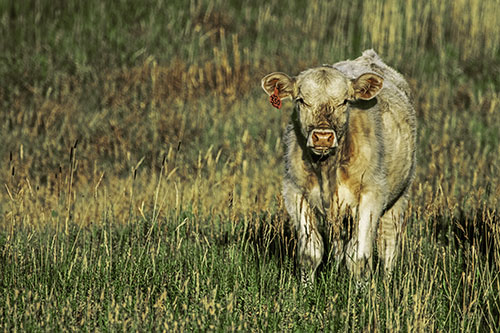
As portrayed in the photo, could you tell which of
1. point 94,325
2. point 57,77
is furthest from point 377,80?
point 57,77

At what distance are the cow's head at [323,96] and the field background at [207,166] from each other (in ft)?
2.00

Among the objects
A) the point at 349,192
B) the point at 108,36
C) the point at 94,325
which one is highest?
the point at 108,36

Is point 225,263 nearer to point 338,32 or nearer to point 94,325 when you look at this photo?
point 94,325

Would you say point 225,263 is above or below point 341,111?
below

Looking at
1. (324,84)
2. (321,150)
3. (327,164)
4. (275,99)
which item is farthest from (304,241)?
(324,84)

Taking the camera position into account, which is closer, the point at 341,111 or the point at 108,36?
the point at 341,111

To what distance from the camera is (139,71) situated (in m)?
12.8

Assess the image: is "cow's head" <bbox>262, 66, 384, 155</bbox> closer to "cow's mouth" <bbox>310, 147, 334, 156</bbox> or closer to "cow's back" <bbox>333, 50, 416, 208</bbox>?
"cow's mouth" <bbox>310, 147, 334, 156</bbox>

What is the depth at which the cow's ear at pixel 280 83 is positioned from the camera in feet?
19.4

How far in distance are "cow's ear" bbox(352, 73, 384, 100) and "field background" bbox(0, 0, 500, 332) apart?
0.93 metres

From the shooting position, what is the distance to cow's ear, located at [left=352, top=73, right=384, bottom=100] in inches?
231

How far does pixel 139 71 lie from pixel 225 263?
7.73 metres

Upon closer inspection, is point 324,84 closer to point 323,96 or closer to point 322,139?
point 323,96

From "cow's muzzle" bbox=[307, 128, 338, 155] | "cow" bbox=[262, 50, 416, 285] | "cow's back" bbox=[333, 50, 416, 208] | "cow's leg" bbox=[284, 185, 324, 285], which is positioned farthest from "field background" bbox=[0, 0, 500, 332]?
"cow's muzzle" bbox=[307, 128, 338, 155]
